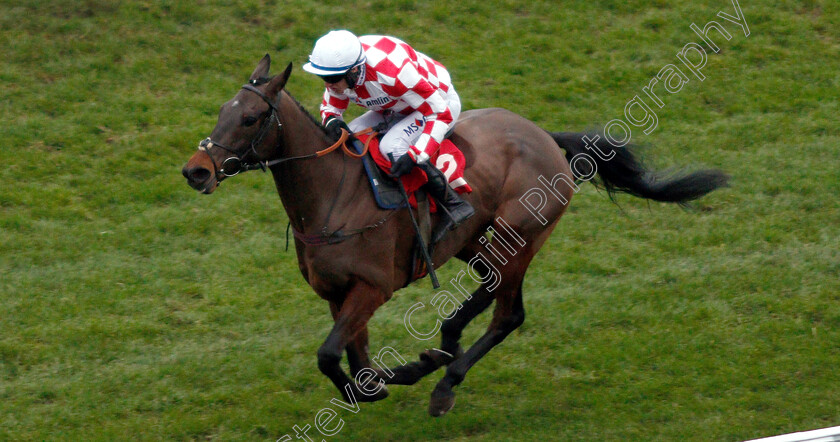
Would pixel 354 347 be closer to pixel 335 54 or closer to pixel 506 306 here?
pixel 506 306

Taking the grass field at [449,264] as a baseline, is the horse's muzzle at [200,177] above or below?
above

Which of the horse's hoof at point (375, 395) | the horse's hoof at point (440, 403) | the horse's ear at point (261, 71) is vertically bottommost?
the horse's hoof at point (440, 403)

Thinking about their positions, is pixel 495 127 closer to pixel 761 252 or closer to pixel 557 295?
pixel 557 295

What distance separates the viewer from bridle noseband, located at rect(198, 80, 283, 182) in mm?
4449

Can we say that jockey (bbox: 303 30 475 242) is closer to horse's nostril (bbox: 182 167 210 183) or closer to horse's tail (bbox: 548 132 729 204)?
horse's nostril (bbox: 182 167 210 183)

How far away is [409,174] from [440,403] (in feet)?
4.77

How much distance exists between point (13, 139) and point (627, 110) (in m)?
6.35

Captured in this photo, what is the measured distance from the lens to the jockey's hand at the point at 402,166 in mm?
5043

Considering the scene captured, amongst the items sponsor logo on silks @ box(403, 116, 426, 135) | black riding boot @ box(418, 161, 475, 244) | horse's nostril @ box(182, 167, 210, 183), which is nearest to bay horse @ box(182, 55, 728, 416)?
horse's nostril @ box(182, 167, 210, 183)

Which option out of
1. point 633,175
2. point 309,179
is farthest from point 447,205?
point 633,175

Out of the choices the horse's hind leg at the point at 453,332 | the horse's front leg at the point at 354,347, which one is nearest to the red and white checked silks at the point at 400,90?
the horse's front leg at the point at 354,347

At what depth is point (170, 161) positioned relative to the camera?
340 inches

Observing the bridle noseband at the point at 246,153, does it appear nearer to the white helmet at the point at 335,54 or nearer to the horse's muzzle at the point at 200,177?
the horse's muzzle at the point at 200,177

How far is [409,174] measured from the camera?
5223 millimetres
